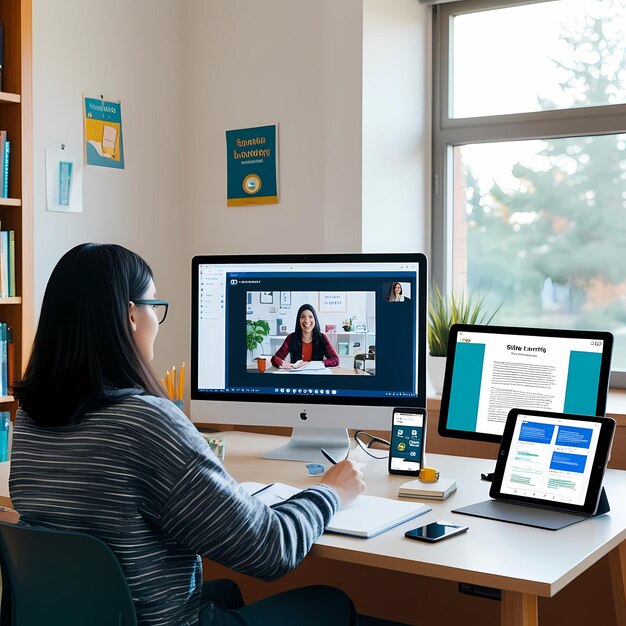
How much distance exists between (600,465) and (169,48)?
7.53 ft

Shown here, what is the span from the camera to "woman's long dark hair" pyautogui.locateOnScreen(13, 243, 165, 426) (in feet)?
4.45

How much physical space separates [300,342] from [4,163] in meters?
1.07

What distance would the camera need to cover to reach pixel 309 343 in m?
2.12

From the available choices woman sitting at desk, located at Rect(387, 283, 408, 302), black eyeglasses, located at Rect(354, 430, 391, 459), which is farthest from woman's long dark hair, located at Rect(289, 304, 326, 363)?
black eyeglasses, located at Rect(354, 430, 391, 459)

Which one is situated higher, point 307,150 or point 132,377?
point 307,150

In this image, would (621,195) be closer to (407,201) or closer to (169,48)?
(407,201)

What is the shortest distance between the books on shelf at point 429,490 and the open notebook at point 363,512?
0.05 m

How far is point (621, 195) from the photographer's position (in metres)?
2.78

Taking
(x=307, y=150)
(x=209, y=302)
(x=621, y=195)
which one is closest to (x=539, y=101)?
(x=621, y=195)

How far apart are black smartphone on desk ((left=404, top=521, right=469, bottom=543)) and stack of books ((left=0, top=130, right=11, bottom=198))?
5.35 feet

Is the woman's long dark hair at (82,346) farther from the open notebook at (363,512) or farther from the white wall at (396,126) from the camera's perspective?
the white wall at (396,126)

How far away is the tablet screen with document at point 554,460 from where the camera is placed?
1.62 meters

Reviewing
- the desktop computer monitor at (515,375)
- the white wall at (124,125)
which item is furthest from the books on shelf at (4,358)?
the desktop computer monitor at (515,375)

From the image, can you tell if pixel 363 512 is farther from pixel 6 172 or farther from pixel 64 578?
pixel 6 172
